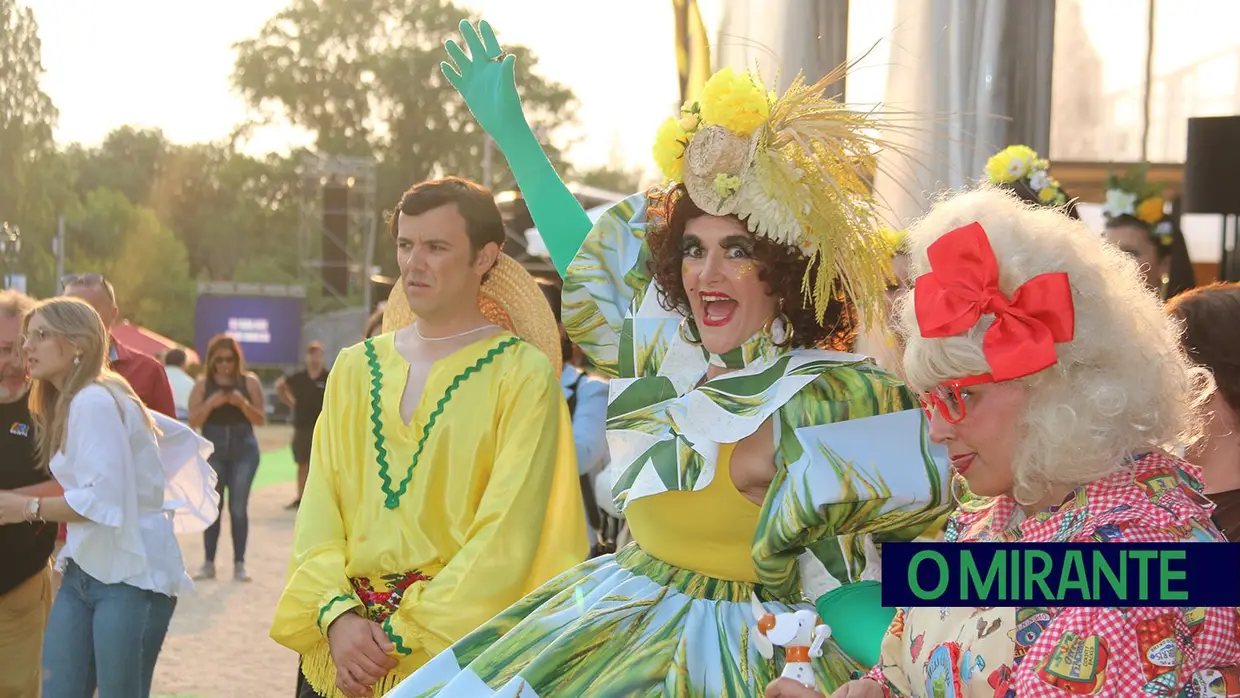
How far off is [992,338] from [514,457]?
1764 mm

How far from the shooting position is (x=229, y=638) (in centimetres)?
821

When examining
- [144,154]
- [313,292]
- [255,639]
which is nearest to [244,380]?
[255,639]

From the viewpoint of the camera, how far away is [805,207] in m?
2.56

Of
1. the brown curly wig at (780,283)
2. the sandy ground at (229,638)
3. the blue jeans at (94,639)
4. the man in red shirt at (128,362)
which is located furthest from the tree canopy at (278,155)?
the brown curly wig at (780,283)

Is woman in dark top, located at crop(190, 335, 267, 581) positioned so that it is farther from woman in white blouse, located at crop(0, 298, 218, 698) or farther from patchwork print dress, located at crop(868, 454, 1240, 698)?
patchwork print dress, located at crop(868, 454, 1240, 698)

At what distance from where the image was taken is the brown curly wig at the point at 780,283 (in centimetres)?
263

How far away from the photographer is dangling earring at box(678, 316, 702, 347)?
2785 millimetres

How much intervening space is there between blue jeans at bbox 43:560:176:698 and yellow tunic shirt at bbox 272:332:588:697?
56.3 inches

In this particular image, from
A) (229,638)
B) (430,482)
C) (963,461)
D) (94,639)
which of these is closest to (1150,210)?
(430,482)

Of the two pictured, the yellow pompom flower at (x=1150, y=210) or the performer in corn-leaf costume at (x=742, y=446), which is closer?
the performer in corn-leaf costume at (x=742, y=446)

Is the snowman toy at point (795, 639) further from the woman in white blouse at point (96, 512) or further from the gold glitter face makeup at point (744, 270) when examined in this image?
the woman in white blouse at point (96, 512)

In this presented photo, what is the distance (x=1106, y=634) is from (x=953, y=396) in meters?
0.41

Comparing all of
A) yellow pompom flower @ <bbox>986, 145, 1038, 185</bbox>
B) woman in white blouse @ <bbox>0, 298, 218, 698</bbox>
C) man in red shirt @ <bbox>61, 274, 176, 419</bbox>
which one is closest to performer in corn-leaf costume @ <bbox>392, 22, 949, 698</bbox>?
yellow pompom flower @ <bbox>986, 145, 1038, 185</bbox>

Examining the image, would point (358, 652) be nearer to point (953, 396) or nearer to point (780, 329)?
point (780, 329)
